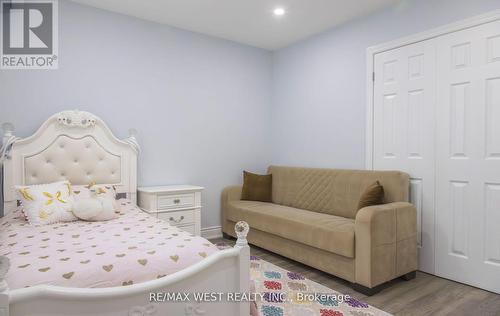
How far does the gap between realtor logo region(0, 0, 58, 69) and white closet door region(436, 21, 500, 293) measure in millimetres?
3573

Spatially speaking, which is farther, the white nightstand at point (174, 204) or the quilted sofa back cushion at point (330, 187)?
the white nightstand at point (174, 204)

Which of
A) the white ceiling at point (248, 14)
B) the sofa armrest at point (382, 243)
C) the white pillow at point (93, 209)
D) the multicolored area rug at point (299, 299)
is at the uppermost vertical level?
the white ceiling at point (248, 14)

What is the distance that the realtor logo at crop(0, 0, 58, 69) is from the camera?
280cm

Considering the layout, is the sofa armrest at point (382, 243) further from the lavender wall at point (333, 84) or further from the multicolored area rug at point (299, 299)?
the lavender wall at point (333, 84)

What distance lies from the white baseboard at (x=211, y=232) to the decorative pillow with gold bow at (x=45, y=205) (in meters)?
1.83

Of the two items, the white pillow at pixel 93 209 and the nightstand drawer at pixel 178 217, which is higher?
the white pillow at pixel 93 209

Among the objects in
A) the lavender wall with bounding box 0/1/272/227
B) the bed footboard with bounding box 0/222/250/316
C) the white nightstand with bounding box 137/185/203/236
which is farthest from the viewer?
the white nightstand with bounding box 137/185/203/236

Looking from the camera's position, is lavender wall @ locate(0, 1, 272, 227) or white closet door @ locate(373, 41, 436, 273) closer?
white closet door @ locate(373, 41, 436, 273)

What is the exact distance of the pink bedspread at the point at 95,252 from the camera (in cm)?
132

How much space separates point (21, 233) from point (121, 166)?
1.27 metres

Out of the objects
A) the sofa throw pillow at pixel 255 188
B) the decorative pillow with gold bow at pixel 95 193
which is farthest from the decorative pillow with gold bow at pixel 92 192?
the sofa throw pillow at pixel 255 188

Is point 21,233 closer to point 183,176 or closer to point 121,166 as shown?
point 121,166

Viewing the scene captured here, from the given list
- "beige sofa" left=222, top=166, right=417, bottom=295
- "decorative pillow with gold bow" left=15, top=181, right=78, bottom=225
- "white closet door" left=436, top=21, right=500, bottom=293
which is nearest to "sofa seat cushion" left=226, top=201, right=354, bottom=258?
"beige sofa" left=222, top=166, right=417, bottom=295

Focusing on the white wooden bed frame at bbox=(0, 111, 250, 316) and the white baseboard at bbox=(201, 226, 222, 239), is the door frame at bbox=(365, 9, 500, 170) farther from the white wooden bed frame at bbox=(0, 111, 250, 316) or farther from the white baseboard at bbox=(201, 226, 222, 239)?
the white wooden bed frame at bbox=(0, 111, 250, 316)
